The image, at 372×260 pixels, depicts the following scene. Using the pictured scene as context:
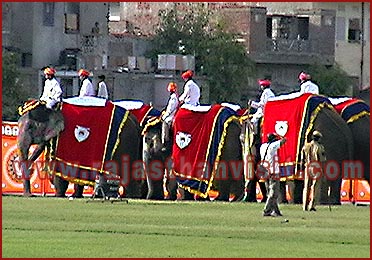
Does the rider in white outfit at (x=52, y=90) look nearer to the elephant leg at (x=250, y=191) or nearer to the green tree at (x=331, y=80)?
the elephant leg at (x=250, y=191)

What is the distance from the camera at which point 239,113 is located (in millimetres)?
33688

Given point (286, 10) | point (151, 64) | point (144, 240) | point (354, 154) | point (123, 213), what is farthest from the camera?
point (286, 10)

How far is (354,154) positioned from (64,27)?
33243 mm

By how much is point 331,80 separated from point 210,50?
5.04 m

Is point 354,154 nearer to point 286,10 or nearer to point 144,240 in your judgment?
point 144,240

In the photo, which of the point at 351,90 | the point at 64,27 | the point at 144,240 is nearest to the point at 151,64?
the point at 64,27

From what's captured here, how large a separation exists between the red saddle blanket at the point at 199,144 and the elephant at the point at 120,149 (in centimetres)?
96

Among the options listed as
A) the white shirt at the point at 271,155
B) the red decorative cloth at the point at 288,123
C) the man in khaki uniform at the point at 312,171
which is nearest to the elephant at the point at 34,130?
→ the red decorative cloth at the point at 288,123

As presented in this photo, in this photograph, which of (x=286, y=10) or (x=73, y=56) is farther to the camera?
(x=286, y=10)

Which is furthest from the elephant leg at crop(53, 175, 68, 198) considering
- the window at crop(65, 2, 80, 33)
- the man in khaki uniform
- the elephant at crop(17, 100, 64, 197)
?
the window at crop(65, 2, 80, 33)

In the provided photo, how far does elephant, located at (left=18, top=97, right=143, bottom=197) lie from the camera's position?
107 feet

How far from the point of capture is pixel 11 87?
5434 centimetres

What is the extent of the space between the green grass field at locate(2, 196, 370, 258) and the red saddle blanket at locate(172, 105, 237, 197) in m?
3.34

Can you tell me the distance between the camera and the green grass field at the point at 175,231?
64.1ft
